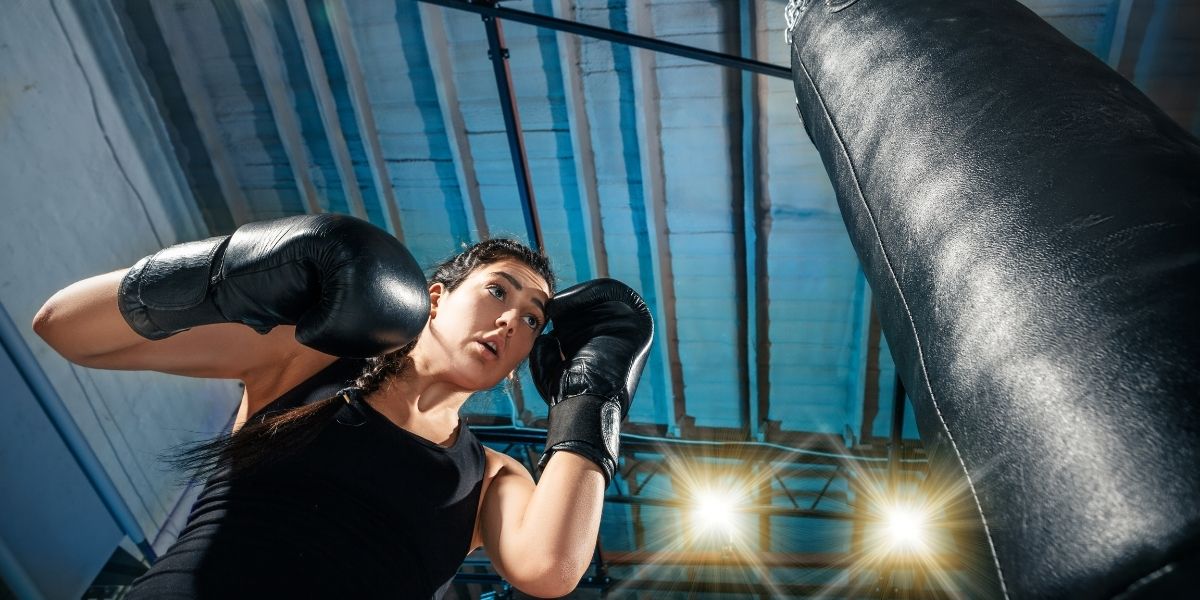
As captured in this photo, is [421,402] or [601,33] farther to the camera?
[601,33]

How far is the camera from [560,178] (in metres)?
4.04

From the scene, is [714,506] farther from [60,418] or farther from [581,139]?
[60,418]

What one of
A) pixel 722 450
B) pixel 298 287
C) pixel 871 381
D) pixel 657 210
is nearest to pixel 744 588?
pixel 722 450

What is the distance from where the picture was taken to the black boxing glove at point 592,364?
6.08 feet

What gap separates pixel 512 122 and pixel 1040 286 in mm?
3112

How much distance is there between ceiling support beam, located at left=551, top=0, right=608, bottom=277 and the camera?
3530 mm

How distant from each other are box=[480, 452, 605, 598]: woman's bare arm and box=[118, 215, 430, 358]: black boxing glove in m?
0.57

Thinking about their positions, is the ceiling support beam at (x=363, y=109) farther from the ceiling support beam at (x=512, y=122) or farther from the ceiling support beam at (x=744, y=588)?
the ceiling support beam at (x=744, y=588)

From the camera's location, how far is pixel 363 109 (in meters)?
3.91

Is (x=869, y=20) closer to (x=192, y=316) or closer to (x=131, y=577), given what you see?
(x=192, y=316)

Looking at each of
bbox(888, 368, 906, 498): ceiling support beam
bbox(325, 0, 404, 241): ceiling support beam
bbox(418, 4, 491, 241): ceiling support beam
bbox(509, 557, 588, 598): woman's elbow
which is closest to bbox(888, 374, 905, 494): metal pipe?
bbox(888, 368, 906, 498): ceiling support beam

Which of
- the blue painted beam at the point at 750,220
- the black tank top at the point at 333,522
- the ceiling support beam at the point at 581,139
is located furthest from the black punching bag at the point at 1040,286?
the ceiling support beam at the point at 581,139

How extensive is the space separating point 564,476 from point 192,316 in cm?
108

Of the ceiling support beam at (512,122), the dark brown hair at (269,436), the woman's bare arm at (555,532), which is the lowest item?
the woman's bare arm at (555,532)
